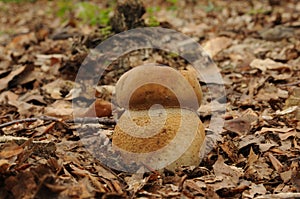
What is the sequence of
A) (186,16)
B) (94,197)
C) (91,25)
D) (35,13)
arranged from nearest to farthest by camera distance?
(94,197)
(91,25)
(186,16)
(35,13)

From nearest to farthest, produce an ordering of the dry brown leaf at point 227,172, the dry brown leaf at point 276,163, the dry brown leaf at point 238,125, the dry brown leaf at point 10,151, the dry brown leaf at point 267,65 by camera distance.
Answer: the dry brown leaf at point 10,151 < the dry brown leaf at point 227,172 < the dry brown leaf at point 276,163 < the dry brown leaf at point 238,125 < the dry brown leaf at point 267,65

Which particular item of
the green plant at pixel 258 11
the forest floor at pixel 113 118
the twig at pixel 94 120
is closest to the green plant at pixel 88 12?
the forest floor at pixel 113 118

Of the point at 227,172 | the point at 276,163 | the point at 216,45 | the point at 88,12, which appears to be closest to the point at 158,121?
the point at 227,172

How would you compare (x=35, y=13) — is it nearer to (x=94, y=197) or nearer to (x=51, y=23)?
(x=51, y=23)

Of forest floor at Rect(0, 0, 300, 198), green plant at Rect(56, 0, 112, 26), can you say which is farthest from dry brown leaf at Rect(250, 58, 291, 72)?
green plant at Rect(56, 0, 112, 26)

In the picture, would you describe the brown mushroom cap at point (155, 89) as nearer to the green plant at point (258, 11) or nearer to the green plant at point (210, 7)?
the green plant at point (258, 11)

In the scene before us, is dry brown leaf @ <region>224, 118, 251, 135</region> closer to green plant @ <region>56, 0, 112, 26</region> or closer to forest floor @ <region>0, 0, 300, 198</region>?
forest floor @ <region>0, 0, 300, 198</region>

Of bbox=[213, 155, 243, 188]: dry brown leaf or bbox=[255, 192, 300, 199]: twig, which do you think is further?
bbox=[213, 155, 243, 188]: dry brown leaf

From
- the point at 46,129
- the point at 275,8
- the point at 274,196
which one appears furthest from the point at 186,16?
the point at 274,196

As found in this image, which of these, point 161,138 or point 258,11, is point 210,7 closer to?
point 258,11
